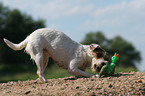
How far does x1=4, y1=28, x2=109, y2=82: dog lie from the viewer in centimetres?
702

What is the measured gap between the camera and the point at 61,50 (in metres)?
7.17

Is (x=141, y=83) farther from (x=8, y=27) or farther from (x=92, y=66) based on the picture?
(x=8, y=27)

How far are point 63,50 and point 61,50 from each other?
3.0 inches

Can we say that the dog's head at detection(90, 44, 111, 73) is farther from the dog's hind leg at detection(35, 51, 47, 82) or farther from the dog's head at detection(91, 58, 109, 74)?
the dog's hind leg at detection(35, 51, 47, 82)

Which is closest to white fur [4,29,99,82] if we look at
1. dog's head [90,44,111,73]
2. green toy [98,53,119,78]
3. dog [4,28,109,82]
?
dog [4,28,109,82]

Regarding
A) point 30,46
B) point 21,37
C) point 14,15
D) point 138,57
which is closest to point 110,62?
point 30,46

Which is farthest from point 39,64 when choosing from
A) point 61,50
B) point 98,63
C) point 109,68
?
point 109,68

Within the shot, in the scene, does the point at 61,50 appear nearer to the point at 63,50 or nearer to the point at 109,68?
the point at 63,50

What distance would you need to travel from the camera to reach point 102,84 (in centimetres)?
585

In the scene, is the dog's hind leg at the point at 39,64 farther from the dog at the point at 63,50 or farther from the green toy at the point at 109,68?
the green toy at the point at 109,68

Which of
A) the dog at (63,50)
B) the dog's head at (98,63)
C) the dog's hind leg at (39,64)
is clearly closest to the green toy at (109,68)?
the dog's head at (98,63)

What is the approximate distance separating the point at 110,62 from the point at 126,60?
22253 mm

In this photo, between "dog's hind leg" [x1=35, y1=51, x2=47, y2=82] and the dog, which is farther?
the dog

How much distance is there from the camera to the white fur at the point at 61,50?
7.04 m
